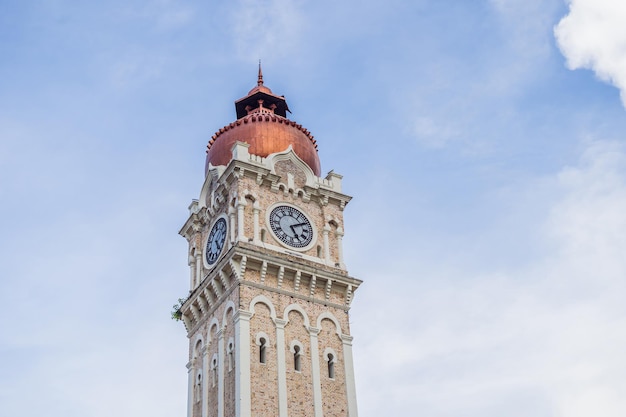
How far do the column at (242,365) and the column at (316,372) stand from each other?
3.44 meters

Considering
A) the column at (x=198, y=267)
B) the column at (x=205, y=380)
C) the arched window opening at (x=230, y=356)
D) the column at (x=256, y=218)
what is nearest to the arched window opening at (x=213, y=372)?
the column at (x=205, y=380)

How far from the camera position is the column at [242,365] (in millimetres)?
42000

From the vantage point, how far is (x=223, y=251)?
48.6 m

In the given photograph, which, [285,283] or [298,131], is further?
[298,131]

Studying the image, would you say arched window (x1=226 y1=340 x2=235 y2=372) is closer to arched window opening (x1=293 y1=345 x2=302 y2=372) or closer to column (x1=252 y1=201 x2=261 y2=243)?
arched window opening (x1=293 y1=345 x2=302 y2=372)

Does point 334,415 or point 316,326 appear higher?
point 316,326

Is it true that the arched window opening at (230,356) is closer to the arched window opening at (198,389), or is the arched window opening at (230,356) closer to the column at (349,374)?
the arched window opening at (198,389)

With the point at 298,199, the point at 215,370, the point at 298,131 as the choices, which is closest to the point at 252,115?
the point at 298,131

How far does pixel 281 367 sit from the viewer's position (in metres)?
44.2

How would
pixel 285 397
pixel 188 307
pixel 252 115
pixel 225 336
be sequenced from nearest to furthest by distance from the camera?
pixel 285 397
pixel 225 336
pixel 188 307
pixel 252 115

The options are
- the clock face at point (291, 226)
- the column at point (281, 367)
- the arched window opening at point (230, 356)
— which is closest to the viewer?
the column at point (281, 367)

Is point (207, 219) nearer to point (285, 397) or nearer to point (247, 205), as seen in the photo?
point (247, 205)

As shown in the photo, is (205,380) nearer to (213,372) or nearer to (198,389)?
(213,372)

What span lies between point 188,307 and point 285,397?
31.5ft
